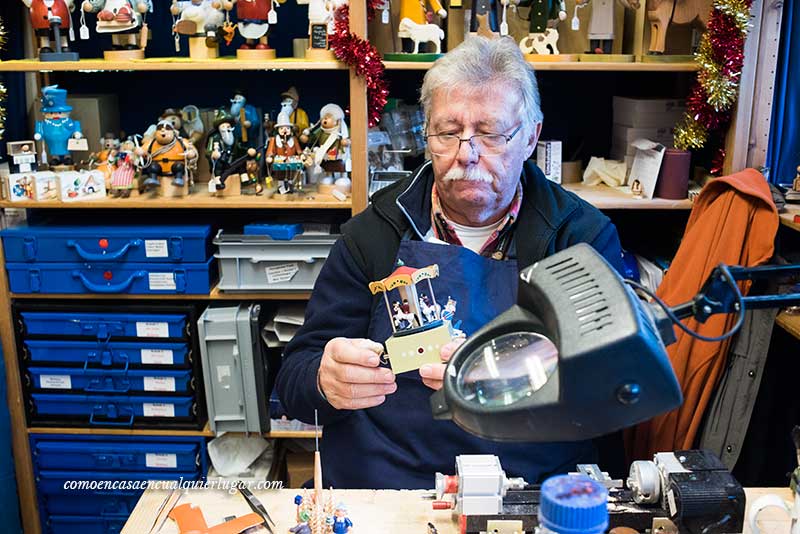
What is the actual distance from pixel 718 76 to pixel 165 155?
153 centimetres

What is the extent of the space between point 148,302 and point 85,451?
481 mm

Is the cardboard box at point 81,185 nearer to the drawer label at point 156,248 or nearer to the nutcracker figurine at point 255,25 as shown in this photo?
the drawer label at point 156,248

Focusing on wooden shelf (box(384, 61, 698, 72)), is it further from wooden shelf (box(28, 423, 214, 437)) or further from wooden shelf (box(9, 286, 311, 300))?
wooden shelf (box(28, 423, 214, 437))

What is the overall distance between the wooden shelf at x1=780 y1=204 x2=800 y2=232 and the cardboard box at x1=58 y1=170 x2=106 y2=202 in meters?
1.82

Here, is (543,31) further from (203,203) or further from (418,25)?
(203,203)

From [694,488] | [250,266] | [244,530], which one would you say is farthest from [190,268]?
[694,488]

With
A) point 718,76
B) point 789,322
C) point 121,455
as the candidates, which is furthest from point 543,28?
point 121,455

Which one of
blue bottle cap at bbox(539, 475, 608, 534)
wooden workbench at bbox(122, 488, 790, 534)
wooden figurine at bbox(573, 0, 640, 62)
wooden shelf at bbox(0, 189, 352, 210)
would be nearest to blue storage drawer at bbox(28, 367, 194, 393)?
wooden shelf at bbox(0, 189, 352, 210)

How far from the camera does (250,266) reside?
7.52 ft

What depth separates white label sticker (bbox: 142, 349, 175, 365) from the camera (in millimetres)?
2312

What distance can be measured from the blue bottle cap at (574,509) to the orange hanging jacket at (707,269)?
3.85 feet

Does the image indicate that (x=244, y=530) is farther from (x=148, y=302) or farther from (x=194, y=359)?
(x=148, y=302)

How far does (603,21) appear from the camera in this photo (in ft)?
7.48

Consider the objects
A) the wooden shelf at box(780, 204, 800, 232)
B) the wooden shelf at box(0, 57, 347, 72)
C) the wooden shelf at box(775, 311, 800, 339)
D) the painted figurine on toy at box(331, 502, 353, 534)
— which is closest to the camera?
the painted figurine on toy at box(331, 502, 353, 534)
